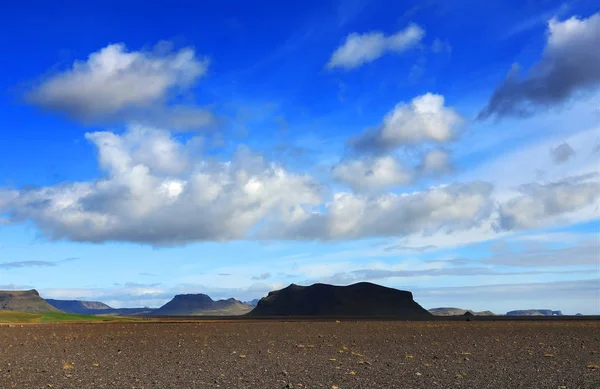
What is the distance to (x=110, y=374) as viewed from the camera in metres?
24.0

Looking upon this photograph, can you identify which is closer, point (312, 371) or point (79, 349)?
point (312, 371)

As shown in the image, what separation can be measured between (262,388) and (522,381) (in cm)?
Answer: 888

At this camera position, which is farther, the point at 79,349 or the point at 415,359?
the point at 79,349

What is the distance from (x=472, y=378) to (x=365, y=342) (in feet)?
63.5

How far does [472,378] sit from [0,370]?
19038 millimetres

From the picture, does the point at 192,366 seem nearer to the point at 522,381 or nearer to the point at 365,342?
the point at 522,381

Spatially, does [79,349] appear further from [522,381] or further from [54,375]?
[522,381]

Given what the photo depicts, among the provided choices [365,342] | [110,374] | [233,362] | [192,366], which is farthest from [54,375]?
[365,342]

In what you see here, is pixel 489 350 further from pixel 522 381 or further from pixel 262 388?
pixel 262 388

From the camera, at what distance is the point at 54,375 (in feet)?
77.3

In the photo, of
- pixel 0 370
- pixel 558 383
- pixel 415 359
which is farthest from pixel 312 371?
pixel 0 370

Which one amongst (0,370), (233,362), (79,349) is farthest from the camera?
(79,349)

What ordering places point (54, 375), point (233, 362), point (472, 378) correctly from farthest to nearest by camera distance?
point (233, 362) → point (54, 375) → point (472, 378)

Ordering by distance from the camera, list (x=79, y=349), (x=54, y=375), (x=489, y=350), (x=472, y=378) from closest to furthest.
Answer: (x=472, y=378), (x=54, y=375), (x=489, y=350), (x=79, y=349)
